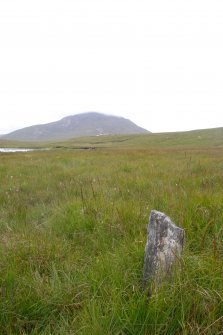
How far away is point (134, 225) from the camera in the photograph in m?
3.72

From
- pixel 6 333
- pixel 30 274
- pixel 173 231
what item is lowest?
pixel 6 333

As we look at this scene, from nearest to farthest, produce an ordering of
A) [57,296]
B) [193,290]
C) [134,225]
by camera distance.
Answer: [193,290] < [57,296] < [134,225]

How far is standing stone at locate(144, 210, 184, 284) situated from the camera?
235 cm

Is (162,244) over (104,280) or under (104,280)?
over

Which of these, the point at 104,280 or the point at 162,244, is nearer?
the point at 162,244

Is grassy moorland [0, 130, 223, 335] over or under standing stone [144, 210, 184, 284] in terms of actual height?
under

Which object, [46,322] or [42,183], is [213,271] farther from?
[42,183]

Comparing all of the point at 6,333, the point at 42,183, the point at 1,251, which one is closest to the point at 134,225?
the point at 1,251

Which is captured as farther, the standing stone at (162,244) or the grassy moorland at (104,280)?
the standing stone at (162,244)

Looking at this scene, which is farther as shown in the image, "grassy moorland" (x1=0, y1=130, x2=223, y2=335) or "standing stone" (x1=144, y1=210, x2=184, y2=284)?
"standing stone" (x1=144, y1=210, x2=184, y2=284)

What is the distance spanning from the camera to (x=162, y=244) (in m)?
2.38

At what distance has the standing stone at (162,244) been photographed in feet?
7.71

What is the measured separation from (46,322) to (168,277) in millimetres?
1027

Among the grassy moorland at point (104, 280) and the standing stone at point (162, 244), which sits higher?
the standing stone at point (162, 244)
